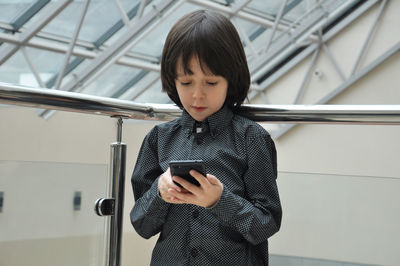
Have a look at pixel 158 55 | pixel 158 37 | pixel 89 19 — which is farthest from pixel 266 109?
pixel 158 55

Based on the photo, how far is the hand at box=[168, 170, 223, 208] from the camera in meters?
1.28

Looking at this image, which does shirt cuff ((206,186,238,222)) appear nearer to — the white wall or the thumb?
the thumb

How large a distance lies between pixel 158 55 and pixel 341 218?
7.12 metres

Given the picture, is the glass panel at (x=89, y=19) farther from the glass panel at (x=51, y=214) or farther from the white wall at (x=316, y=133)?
the glass panel at (x=51, y=214)

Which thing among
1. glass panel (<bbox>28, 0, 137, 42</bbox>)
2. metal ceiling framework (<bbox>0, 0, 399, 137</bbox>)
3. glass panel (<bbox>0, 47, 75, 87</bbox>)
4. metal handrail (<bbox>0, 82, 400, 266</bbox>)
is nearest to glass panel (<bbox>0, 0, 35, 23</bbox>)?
metal ceiling framework (<bbox>0, 0, 399, 137</bbox>)

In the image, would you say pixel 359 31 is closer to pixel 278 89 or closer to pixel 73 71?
pixel 278 89

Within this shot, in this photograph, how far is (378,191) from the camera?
1.79 metres

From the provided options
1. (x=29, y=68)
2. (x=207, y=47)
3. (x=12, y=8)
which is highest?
(x=12, y=8)

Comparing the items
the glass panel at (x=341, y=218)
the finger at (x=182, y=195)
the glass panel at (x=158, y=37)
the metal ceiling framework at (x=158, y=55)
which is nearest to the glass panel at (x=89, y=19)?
the metal ceiling framework at (x=158, y=55)

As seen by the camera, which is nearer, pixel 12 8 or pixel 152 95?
pixel 12 8

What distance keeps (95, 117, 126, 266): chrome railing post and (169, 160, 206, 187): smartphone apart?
60 cm

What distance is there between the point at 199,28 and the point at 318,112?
20.3 inches

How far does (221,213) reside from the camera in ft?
4.41

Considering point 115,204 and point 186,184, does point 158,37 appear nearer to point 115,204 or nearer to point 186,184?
point 115,204
